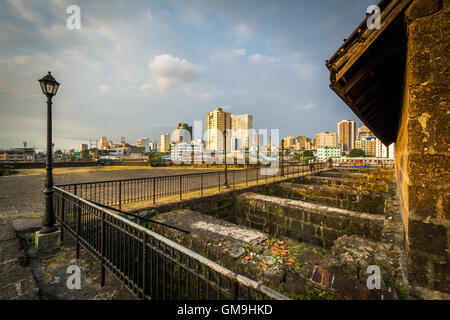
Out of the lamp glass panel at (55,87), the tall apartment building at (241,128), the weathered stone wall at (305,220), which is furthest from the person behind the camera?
the tall apartment building at (241,128)

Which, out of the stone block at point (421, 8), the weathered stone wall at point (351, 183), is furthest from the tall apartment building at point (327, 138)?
the stone block at point (421, 8)

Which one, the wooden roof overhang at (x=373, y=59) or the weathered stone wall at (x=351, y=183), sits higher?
the wooden roof overhang at (x=373, y=59)

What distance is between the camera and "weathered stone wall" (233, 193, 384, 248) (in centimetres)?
486

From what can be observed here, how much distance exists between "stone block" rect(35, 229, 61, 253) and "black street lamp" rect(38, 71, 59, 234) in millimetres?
129

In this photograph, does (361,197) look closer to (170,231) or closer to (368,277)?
(368,277)

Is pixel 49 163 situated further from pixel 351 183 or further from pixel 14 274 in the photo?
pixel 351 183

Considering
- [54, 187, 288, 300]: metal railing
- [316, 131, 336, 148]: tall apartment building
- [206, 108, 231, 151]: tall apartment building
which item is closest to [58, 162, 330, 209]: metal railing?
[54, 187, 288, 300]: metal railing

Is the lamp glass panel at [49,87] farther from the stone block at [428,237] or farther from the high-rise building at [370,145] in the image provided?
the high-rise building at [370,145]

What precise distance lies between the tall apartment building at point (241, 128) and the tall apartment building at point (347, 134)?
4941 inches

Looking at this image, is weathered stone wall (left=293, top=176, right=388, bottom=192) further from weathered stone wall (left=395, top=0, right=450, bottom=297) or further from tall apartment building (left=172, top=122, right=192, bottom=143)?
tall apartment building (left=172, top=122, right=192, bottom=143)

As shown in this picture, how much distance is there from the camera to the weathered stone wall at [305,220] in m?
4.86

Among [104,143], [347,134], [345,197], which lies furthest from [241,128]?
[104,143]

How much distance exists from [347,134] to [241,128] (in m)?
136
